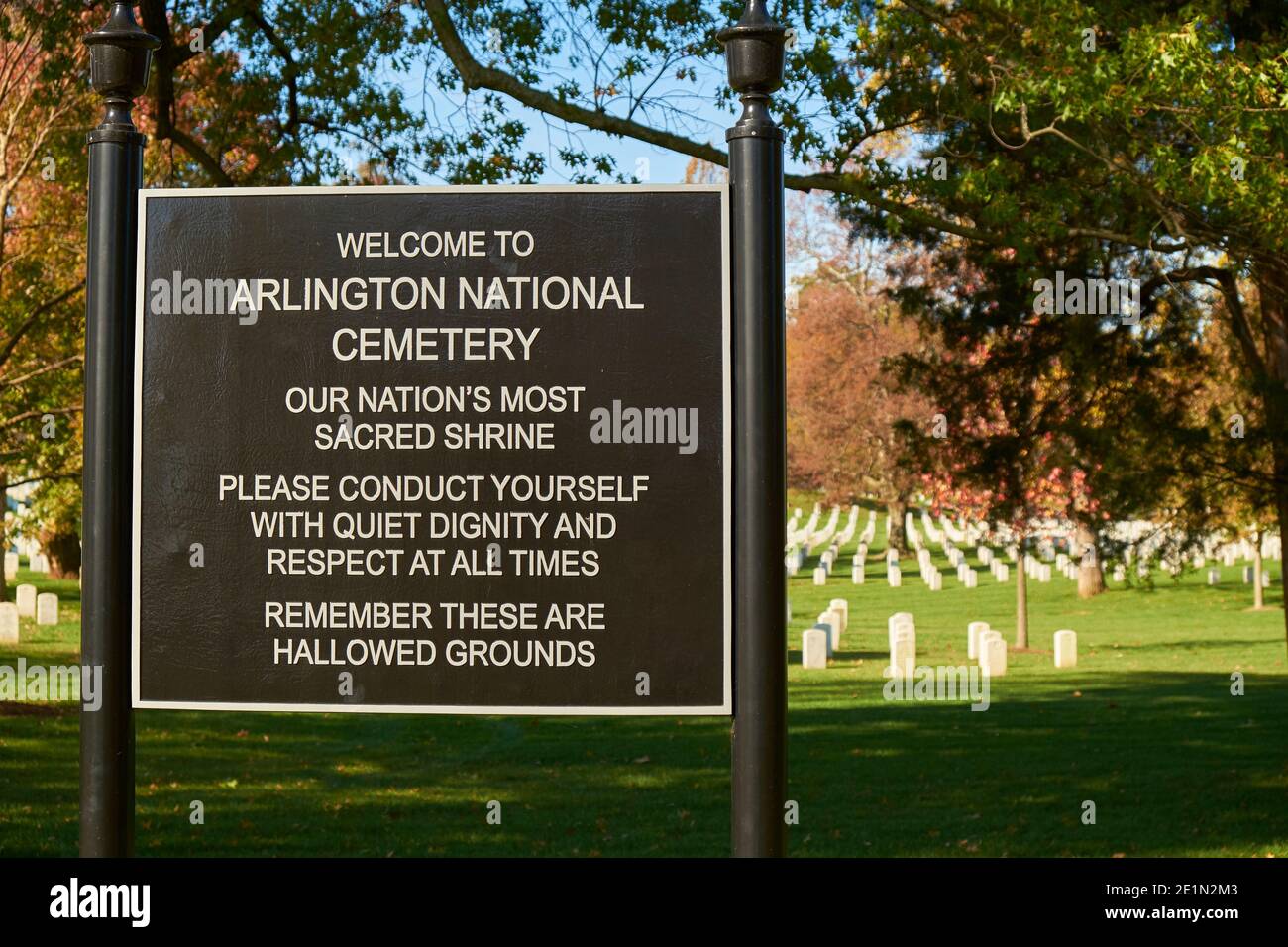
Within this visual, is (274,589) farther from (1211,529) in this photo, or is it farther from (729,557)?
(1211,529)

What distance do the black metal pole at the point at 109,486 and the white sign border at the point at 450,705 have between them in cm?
2

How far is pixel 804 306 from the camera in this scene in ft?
154

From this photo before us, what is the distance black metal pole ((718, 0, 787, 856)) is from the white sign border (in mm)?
30

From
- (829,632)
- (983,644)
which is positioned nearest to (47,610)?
(829,632)

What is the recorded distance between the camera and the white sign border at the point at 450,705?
148 inches

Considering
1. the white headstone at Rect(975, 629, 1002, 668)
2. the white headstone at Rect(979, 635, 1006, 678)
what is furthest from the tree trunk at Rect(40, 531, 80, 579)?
the white headstone at Rect(979, 635, 1006, 678)

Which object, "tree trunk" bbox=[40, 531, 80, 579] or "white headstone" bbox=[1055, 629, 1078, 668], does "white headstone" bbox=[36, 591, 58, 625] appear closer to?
"tree trunk" bbox=[40, 531, 80, 579]

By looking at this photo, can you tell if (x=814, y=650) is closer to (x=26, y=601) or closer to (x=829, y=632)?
(x=829, y=632)

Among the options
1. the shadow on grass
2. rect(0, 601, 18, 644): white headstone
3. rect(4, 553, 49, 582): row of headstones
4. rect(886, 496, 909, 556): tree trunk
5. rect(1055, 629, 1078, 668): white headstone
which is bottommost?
the shadow on grass

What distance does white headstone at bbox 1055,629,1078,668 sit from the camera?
75.6 feet

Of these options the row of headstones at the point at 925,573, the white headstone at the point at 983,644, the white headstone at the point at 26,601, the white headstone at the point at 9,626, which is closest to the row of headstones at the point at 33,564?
the white headstone at the point at 26,601

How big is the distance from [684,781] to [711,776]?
0.46 meters

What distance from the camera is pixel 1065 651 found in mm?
23094

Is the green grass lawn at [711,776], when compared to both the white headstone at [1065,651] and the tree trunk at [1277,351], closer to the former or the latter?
the white headstone at [1065,651]
